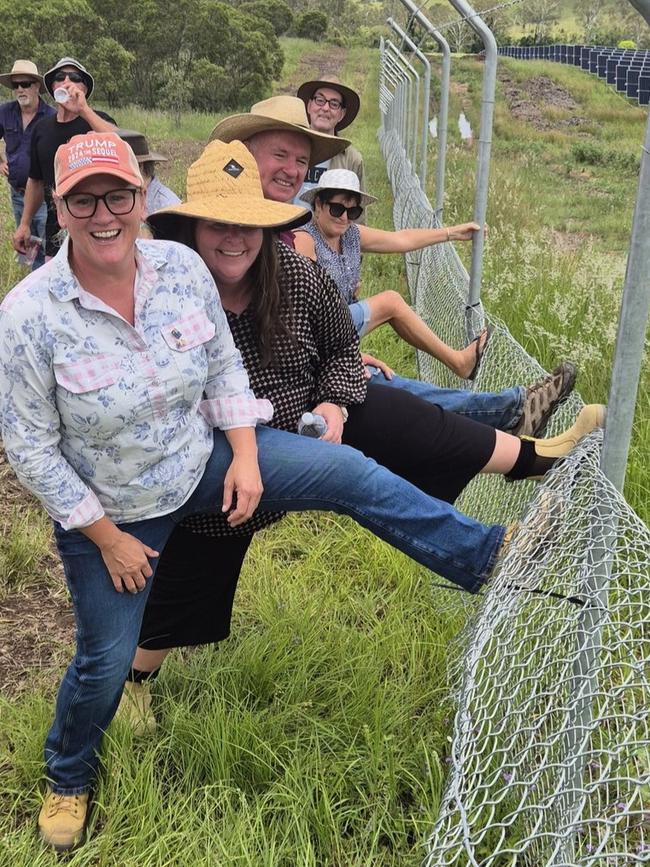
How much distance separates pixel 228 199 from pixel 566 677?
130 centimetres

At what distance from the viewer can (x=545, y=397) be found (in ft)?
8.68

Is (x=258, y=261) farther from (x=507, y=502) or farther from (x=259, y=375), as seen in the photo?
(x=507, y=502)

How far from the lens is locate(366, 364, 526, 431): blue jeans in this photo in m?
2.78

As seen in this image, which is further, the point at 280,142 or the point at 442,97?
the point at 442,97

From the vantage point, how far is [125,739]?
2.18 m

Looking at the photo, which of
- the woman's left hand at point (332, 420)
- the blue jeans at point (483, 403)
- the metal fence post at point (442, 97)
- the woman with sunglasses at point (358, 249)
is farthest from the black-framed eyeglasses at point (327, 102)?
the woman's left hand at point (332, 420)

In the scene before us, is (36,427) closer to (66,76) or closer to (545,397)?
(545,397)

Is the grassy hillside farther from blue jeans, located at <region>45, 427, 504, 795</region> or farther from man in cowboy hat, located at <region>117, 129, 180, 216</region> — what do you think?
man in cowboy hat, located at <region>117, 129, 180, 216</region>

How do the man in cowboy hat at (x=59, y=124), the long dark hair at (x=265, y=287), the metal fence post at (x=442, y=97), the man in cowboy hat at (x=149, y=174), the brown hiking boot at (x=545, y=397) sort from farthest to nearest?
the man in cowboy hat at (x=59, y=124)
the metal fence post at (x=442, y=97)
the man in cowboy hat at (x=149, y=174)
the brown hiking boot at (x=545, y=397)
the long dark hair at (x=265, y=287)

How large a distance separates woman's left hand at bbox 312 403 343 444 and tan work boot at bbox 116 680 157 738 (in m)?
0.92

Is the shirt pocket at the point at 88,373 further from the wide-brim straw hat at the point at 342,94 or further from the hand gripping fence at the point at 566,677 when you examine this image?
the wide-brim straw hat at the point at 342,94

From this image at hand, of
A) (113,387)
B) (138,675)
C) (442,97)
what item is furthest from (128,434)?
(442,97)

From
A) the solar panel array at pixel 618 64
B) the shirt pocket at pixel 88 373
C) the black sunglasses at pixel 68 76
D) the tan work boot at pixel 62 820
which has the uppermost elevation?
the solar panel array at pixel 618 64

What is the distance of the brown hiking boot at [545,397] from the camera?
2.61 metres
